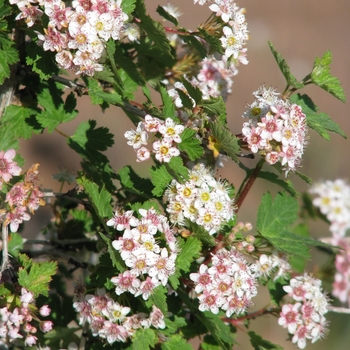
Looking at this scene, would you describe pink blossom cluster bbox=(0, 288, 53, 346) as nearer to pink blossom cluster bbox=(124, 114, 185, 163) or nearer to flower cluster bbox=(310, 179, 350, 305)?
pink blossom cluster bbox=(124, 114, 185, 163)

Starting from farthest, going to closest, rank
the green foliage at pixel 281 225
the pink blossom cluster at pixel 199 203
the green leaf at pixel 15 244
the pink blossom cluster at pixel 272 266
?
the green leaf at pixel 15 244, the pink blossom cluster at pixel 272 266, the green foliage at pixel 281 225, the pink blossom cluster at pixel 199 203

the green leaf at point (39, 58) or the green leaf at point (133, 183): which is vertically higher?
the green leaf at point (39, 58)

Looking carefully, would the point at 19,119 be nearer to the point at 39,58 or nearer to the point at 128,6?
the point at 39,58

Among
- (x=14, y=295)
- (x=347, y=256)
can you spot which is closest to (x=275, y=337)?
(x=347, y=256)

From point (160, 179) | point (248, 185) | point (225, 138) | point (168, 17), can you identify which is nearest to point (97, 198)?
point (160, 179)

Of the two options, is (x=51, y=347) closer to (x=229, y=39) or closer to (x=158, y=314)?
(x=158, y=314)

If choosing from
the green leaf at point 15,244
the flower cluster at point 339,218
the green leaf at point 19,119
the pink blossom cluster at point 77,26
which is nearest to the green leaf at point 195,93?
the pink blossom cluster at point 77,26

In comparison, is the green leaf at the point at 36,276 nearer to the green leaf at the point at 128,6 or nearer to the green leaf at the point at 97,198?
the green leaf at the point at 97,198
